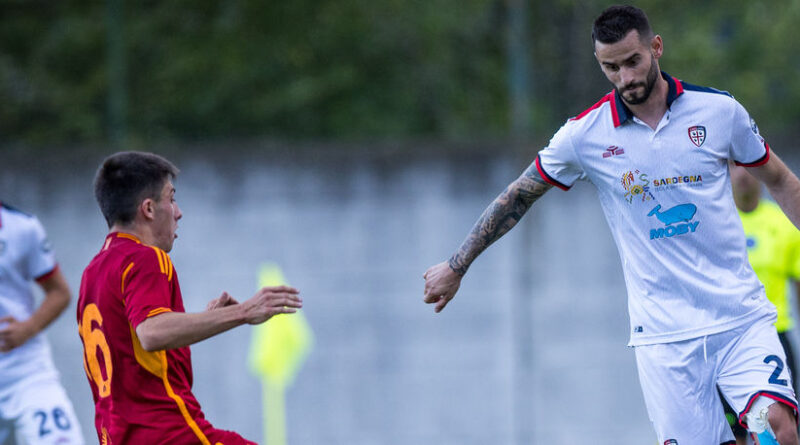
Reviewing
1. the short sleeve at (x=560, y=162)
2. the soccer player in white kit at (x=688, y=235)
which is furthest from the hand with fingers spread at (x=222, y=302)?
the soccer player in white kit at (x=688, y=235)

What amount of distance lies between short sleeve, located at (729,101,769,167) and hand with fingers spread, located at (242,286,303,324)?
200 cm

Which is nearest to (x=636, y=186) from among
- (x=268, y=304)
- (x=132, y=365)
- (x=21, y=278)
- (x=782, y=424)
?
(x=782, y=424)

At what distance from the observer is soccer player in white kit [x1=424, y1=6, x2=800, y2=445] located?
4.53 meters

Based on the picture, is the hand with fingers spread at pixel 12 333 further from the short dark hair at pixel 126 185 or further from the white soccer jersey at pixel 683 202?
the white soccer jersey at pixel 683 202

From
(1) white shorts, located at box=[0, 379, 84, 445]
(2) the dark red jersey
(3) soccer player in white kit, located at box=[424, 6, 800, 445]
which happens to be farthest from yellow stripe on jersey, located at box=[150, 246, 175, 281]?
(1) white shorts, located at box=[0, 379, 84, 445]

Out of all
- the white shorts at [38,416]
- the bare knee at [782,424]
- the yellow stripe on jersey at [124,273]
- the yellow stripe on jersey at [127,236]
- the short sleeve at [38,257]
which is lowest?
the bare knee at [782,424]

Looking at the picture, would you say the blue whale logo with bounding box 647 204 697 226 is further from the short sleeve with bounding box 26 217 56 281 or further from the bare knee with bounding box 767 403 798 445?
the short sleeve with bounding box 26 217 56 281

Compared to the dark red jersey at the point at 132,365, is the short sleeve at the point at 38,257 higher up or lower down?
higher up

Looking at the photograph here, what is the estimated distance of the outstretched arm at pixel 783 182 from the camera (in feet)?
15.4

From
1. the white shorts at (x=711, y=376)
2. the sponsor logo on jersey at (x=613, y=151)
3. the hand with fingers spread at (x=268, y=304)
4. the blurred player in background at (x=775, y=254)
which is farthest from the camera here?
the blurred player in background at (x=775, y=254)

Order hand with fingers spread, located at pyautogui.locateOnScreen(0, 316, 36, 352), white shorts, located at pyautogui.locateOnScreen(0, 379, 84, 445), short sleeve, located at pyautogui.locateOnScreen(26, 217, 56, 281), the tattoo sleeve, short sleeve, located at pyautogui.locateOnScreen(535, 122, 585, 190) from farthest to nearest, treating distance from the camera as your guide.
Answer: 1. short sleeve, located at pyautogui.locateOnScreen(26, 217, 56, 281)
2. hand with fingers spread, located at pyautogui.locateOnScreen(0, 316, 36, 352)
3. white shorts, located at pyautogui.locateOnScreen(0, 379, 84, 445)
4. the tattoo sleeve
5. short sleeve, located at pyautogui.locateOnScreen(535, 122, 585, 190)

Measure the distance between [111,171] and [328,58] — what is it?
999 cm

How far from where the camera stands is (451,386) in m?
10.5

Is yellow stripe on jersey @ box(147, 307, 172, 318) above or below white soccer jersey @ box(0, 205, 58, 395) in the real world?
below
